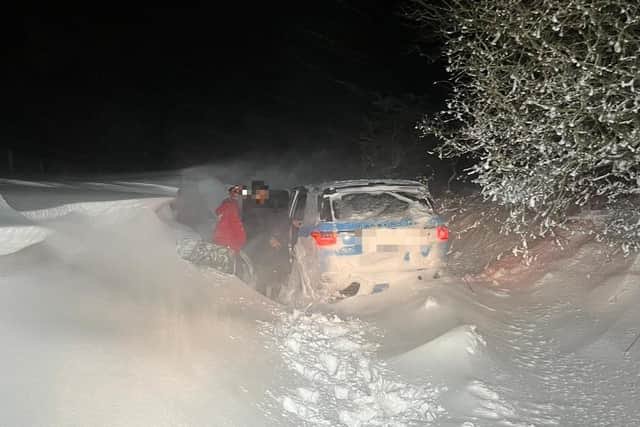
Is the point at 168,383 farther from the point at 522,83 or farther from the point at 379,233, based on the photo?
the point at 522,83

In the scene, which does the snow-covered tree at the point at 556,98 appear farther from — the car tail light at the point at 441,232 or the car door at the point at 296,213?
the car door at the point at 296,213

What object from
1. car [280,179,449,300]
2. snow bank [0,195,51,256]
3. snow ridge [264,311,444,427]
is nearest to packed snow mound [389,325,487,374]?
snow ridge [264,311,444,427]

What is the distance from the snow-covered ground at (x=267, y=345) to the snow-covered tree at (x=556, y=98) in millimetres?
1310

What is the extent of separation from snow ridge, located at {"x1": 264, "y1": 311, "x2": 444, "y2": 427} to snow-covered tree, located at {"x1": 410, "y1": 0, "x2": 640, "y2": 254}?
8.09ft

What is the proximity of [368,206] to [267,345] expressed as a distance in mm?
2351

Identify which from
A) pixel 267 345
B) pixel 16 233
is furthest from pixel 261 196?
pixel 16 233

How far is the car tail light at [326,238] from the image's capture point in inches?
256

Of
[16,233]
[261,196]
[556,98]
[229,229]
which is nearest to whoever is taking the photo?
[16,233]

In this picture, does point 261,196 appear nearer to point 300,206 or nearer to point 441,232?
point 300,206

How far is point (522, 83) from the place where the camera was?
602cm

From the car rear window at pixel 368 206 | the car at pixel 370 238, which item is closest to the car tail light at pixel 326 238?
the car at pixel 370 238

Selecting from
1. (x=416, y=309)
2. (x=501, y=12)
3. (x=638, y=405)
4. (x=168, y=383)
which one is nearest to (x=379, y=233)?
(x=416, y=309)

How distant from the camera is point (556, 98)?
553 centimetres

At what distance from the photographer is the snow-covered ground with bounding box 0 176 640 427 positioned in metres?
3.32
